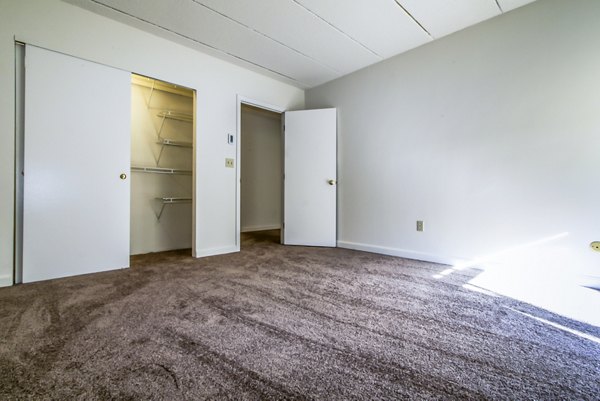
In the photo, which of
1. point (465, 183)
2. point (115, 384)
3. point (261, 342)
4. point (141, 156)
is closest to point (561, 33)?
point (465, 183)

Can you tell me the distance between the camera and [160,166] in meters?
3.48

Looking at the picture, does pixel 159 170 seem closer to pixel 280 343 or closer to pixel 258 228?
pixel 258 228

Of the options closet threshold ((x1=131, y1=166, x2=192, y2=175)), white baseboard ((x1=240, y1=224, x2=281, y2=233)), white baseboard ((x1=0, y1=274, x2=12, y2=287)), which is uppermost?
closet threshold ((x1=131, y1=166, x2=192, y2=175))

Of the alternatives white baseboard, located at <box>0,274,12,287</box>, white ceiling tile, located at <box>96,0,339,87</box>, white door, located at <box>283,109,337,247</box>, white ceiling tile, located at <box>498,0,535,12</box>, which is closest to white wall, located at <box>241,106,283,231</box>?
white door, located at <box>283,109,337,247</box>

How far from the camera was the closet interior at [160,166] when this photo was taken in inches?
129

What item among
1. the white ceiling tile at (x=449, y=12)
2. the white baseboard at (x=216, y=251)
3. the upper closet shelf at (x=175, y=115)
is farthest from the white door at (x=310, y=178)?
the white ceiling tile at (x=449, y=12)

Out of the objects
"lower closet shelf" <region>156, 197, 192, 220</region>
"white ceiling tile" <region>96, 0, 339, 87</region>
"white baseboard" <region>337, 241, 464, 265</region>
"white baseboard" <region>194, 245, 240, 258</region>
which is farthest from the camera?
"lower closet shelf" <region>156, 197, 192, 220</region>

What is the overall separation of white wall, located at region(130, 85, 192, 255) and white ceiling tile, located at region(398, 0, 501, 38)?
9.78 feet

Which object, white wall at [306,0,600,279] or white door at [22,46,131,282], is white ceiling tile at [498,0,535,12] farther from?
white door at [22,46,131,282]

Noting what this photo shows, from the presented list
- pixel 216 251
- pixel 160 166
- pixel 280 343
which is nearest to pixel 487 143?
pixel 280 343

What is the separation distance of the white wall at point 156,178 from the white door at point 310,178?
143 centimetres

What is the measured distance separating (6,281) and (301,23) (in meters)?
3.33

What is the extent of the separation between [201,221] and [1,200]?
1.58 metres

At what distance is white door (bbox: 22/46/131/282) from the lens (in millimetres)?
2119
